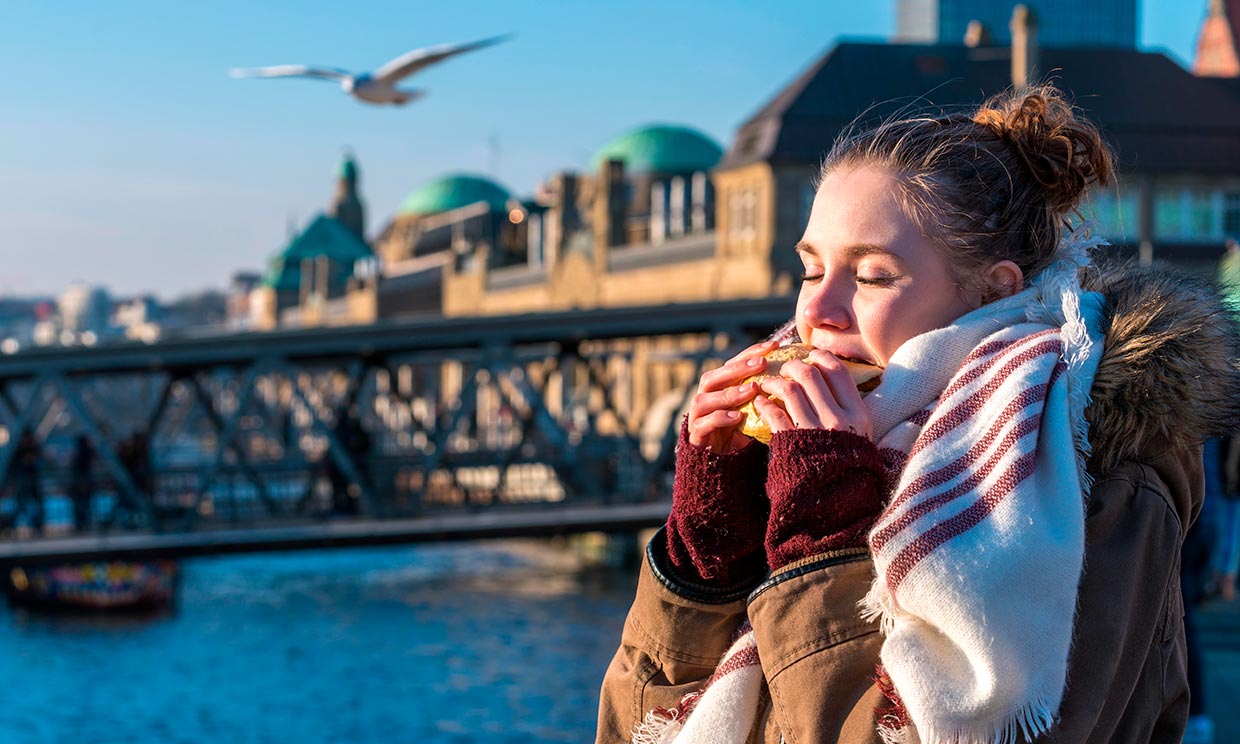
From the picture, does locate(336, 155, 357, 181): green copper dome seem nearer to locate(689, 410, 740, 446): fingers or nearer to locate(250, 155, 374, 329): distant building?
locate(250, 155, 374, 329): distant building

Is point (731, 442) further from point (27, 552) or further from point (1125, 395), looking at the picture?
point (27, 552)

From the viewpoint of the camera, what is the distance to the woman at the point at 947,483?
2.05m

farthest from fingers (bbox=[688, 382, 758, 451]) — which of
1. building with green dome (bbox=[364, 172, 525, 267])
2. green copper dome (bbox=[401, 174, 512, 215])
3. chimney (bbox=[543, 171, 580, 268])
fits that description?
green copper dome (bbox=[401, 174, 512, 215])

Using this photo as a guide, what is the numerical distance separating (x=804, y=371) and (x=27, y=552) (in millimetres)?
23527

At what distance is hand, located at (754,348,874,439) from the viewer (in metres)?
2.25

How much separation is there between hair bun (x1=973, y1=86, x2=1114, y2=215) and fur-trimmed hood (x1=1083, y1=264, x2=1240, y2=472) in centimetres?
18

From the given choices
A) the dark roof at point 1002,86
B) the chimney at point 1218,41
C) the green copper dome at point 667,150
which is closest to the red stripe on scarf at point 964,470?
the dark roof at point 1002,86

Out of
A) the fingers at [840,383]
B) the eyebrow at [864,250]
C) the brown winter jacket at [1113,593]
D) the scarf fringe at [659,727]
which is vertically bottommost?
the scarf fringe at [659,727]

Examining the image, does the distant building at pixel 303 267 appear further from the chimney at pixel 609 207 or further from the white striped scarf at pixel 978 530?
the white striped scarf at pixel 978 530

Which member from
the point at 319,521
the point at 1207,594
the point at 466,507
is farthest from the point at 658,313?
the point at 1207,594

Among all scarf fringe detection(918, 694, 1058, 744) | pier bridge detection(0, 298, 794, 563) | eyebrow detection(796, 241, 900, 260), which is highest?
eyebrow detection(796, 241, 900, 260)

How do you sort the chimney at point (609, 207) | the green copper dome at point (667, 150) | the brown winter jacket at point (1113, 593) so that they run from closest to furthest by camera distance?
the brown winter jacket at point (1113, 593) → the chimney at point (609, 207) → the green copper dome at point (667, 150)

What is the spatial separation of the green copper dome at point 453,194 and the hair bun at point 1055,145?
12102cm

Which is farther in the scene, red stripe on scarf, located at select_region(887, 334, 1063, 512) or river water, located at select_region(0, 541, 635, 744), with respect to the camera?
river water, located at select_region(0, 541, 635, 744)
